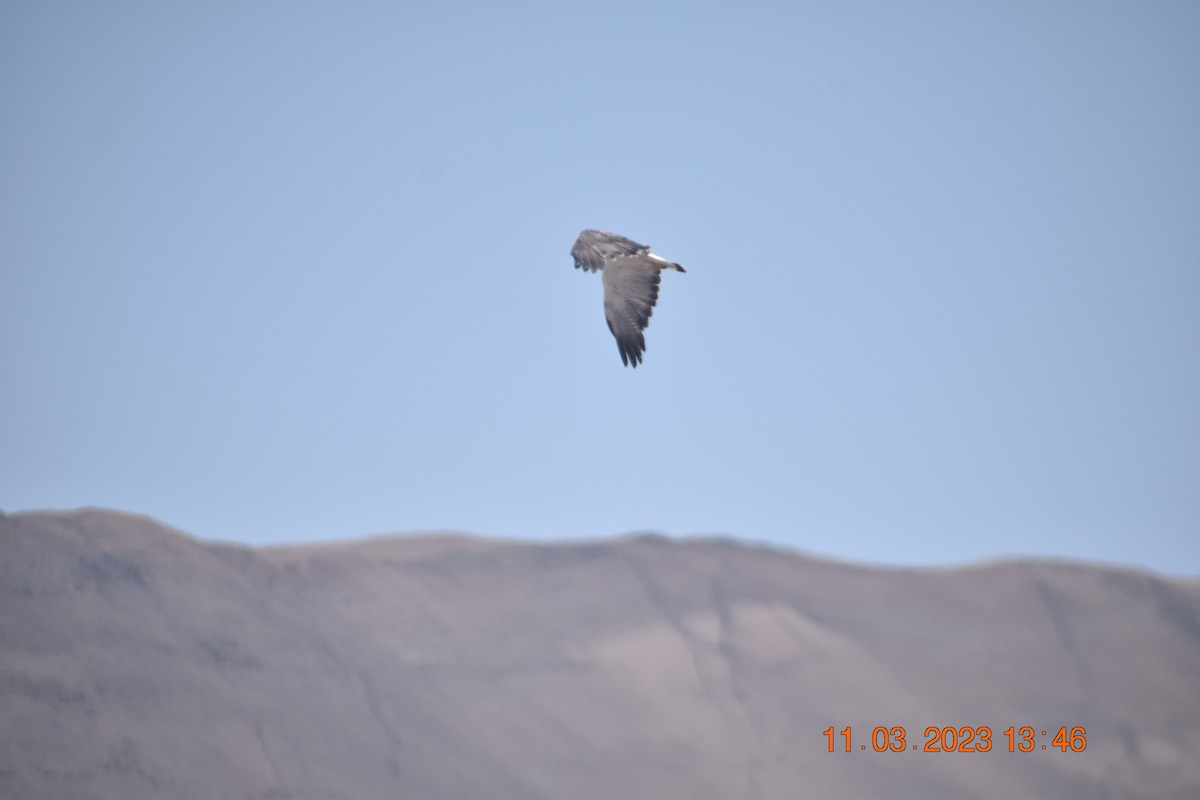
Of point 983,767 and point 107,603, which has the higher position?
point 107,603

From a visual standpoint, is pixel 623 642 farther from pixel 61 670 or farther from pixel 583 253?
pixel 583 253

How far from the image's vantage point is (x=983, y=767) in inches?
1811

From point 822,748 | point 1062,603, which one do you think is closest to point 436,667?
point 822,748

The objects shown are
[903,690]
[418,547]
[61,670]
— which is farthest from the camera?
[418,547]

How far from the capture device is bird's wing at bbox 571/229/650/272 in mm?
15805

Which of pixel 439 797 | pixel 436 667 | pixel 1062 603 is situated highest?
pixel 1062 603

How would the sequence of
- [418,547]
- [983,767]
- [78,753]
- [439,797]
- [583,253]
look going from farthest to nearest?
[418,547], [983,767], [439,797], [78,753], [583,253]

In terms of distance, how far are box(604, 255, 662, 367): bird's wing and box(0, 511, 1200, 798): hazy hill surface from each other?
2365 centimetres

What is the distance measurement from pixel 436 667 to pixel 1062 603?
2353 cm
